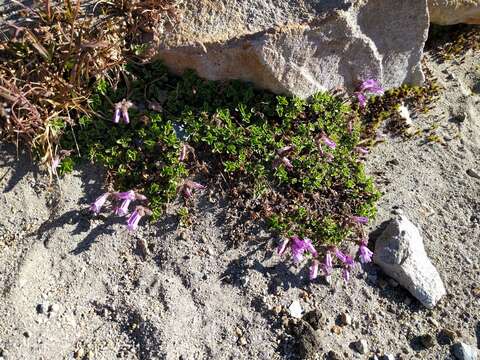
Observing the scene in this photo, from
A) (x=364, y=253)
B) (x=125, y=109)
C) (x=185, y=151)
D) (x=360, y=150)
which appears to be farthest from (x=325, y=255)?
(x=125, y=109)

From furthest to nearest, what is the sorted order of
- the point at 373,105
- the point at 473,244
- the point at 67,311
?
the point at 373,105 → the point at 473,244 → the point at 67,311

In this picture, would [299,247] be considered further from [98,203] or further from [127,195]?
[98,203]

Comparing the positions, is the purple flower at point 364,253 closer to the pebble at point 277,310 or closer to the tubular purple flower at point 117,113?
the pebble at point 277,310

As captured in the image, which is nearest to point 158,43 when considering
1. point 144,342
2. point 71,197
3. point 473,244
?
point 71,197

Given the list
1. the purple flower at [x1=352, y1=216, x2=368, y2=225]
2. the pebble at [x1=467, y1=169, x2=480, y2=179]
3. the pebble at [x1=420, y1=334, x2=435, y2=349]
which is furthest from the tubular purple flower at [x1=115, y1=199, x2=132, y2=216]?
the pebble at [x1=467, y1=169, x2=480, y2=179]

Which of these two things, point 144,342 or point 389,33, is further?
point 389,33

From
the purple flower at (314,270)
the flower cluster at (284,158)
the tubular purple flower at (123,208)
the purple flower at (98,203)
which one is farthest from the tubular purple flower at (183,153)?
the purple flower at (314,270)

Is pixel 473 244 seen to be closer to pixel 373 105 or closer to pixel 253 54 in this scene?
pixel 373 105
